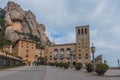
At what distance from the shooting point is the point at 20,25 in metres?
142

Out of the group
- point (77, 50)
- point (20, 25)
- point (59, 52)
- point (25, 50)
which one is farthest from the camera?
point (20, 25)

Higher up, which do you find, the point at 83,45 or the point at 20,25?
the point at 20,25

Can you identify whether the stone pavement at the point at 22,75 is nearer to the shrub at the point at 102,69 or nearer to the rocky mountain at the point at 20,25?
the shrub at the point at 102,69

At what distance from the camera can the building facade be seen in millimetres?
128250

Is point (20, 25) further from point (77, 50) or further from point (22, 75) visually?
point (22, 75)

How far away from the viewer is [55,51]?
13912cm

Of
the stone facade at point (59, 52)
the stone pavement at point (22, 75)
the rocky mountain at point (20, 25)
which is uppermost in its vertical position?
the rocky mountain at point (20, 25)

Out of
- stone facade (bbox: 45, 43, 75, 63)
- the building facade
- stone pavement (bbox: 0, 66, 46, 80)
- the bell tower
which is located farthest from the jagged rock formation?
stone pavement (bbox: 0, 66, 46, 80)

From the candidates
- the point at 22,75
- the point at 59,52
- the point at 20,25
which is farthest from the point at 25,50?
the point at 22,75

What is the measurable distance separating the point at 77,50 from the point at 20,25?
43280 millimetres

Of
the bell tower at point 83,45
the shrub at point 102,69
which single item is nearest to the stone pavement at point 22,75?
the shrub at point 102,69

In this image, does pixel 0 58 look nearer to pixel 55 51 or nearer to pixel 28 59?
pixel 28 59

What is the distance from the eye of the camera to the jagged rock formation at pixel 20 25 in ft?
441

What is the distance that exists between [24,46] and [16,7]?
161 feet
